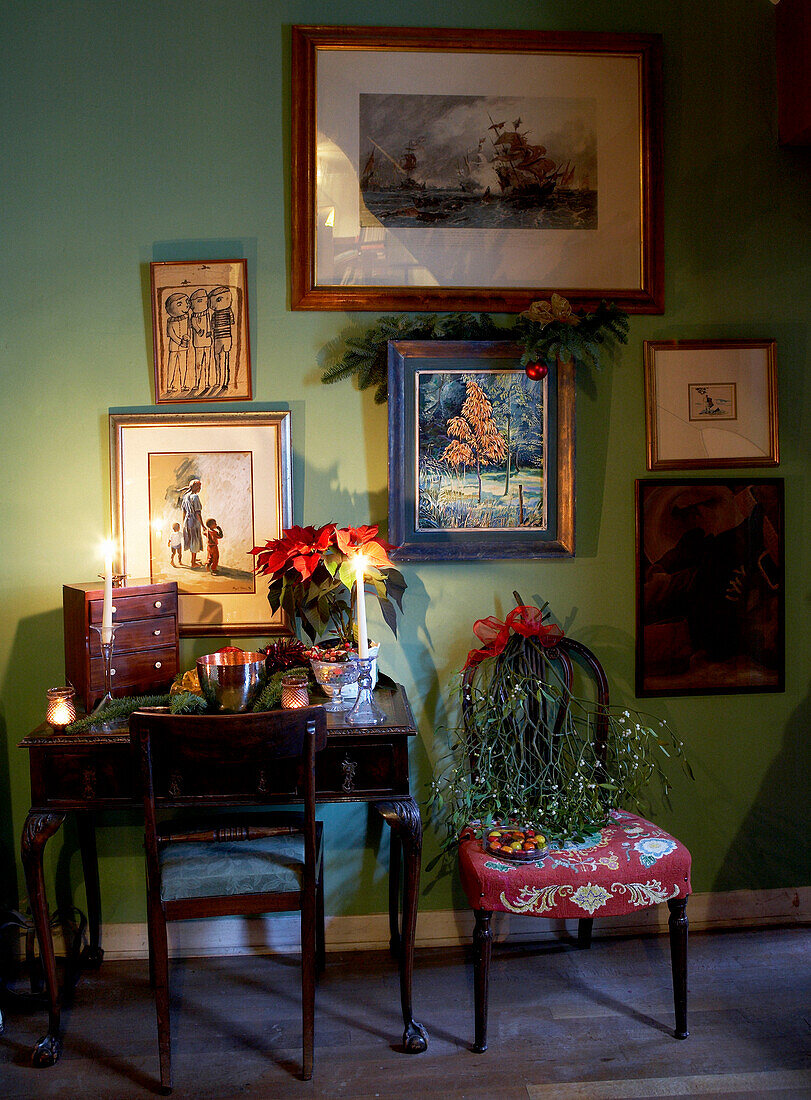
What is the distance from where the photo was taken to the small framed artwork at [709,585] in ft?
8.57

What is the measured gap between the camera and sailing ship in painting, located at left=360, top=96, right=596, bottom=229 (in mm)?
2496

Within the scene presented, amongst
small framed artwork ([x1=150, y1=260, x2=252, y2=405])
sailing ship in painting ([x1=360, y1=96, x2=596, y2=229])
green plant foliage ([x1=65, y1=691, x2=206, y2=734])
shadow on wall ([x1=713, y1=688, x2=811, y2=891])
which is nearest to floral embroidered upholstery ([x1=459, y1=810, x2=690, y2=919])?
shadow on wall ([x1=713, y1=688, x2=811, y2=891])

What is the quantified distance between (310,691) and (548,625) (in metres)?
0.75

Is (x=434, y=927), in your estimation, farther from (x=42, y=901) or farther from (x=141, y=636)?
(x=141, y=636)

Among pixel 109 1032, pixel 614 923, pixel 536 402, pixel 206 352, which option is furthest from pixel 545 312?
pixel 109 1032


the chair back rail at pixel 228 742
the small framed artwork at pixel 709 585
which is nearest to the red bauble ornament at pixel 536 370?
the small framed artwork at pixel 709 585

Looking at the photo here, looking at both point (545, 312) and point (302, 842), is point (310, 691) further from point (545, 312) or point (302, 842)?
point (545, 312)

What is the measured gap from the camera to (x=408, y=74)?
2.48 meters

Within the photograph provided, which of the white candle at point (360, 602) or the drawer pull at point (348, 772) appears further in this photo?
the white candle at point (360, 602)

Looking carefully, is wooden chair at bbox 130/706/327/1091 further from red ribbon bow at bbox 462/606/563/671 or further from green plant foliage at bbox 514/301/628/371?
green plant foliage at bbox 514/301/628/371

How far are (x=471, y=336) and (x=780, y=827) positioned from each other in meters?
1.96

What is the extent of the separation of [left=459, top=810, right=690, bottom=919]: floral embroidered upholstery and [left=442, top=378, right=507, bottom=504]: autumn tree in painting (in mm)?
1108

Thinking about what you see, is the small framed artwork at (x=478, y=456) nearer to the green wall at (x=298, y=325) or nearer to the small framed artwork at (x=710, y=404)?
the green wall at (x=298, y=325)

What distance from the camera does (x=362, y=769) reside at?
2039 millimetres
